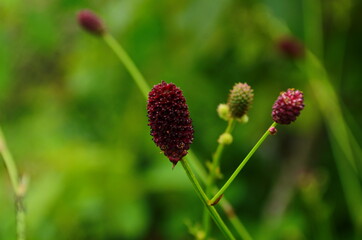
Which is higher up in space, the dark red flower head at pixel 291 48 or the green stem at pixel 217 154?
the green stem at pixel 217 154

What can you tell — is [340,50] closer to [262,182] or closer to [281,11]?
[281,11]

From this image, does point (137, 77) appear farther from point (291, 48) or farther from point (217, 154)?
point (291, 48)

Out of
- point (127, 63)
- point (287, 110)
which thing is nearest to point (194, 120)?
point (127, 63)

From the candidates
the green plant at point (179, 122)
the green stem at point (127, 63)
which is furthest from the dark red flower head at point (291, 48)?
the green plant at point (179, 122)

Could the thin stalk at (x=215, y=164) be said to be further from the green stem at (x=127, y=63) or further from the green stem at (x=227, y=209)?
the green stem at (x=127, y=63)

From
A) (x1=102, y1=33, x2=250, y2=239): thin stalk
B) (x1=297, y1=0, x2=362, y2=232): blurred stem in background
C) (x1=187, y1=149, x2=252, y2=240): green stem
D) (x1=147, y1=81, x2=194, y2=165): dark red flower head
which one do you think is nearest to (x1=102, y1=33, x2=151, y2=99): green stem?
(x1=102, y1=33, x2=250, y2=239): thin stalk

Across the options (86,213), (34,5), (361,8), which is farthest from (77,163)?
(361,8)
